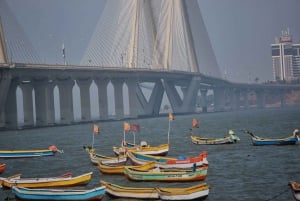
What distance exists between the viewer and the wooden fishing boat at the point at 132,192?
28.9m

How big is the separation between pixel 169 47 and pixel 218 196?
8909cm

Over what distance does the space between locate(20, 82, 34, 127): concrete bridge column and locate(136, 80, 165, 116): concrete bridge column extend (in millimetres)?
33900

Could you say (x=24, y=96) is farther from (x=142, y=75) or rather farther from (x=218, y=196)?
(x=218, y=196)

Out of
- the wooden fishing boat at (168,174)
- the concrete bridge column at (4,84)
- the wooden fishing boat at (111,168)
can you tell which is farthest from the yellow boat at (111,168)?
the concrete bridge column at (4,84)

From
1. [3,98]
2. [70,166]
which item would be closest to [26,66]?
[3,98]

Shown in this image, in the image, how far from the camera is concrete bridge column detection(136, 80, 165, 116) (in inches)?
5502

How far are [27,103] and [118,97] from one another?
24617 mm

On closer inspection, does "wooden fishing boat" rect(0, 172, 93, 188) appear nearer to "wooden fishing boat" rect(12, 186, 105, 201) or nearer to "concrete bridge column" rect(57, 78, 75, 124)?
"wooden fishing boat" rect(12, 186, 105, 201)

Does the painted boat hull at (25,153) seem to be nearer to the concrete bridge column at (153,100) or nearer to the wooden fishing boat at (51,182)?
the wooden fishing boat at (51,182)

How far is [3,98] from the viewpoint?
92.8 metres

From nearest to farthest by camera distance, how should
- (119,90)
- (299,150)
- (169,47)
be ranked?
(299,150) → (169,47) → (119,90)

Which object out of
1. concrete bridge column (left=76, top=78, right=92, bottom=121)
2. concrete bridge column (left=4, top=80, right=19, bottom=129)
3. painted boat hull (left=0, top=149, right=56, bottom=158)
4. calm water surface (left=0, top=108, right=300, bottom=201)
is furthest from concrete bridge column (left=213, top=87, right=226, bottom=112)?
painted boat hull (left=0, top=149, right=56, bottom=158)

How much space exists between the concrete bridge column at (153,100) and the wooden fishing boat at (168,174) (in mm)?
103257

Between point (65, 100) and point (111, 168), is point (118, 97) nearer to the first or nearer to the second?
point (65, 100)
